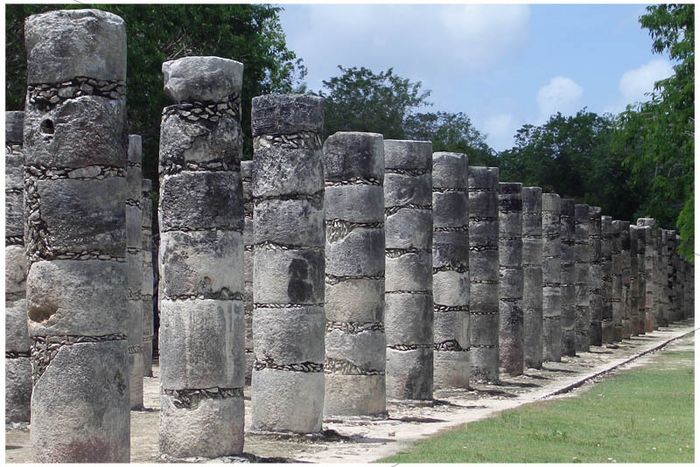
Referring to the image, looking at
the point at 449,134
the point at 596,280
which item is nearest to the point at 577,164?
the point at 449,134

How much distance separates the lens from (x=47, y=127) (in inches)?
450

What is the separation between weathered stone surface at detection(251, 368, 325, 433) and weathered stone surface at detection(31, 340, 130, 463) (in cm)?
382

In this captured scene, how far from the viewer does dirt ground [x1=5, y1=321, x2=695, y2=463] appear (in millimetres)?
13844

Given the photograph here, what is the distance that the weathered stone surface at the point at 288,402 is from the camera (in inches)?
587

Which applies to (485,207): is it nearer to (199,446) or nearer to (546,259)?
(546,259)

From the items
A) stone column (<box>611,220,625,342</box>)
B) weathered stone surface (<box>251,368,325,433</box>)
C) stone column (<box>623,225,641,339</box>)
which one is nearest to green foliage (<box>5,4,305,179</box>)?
stone column (<box>611,220,625,342</box>)

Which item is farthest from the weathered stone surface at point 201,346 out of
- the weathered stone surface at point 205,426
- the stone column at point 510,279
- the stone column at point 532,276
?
the stone column at point 532,276

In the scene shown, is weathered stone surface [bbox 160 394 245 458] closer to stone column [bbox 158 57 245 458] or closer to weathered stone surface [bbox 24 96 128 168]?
stone column [bbox 158 57 245 458]

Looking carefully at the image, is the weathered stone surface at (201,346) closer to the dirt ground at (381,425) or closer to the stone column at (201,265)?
the stone column at (201,265)

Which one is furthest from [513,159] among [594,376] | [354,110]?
[594,376]

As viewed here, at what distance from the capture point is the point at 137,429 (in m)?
16.0

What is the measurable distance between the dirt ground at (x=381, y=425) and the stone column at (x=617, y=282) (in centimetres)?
947

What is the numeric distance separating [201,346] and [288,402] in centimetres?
200

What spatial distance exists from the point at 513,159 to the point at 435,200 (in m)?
50.1
